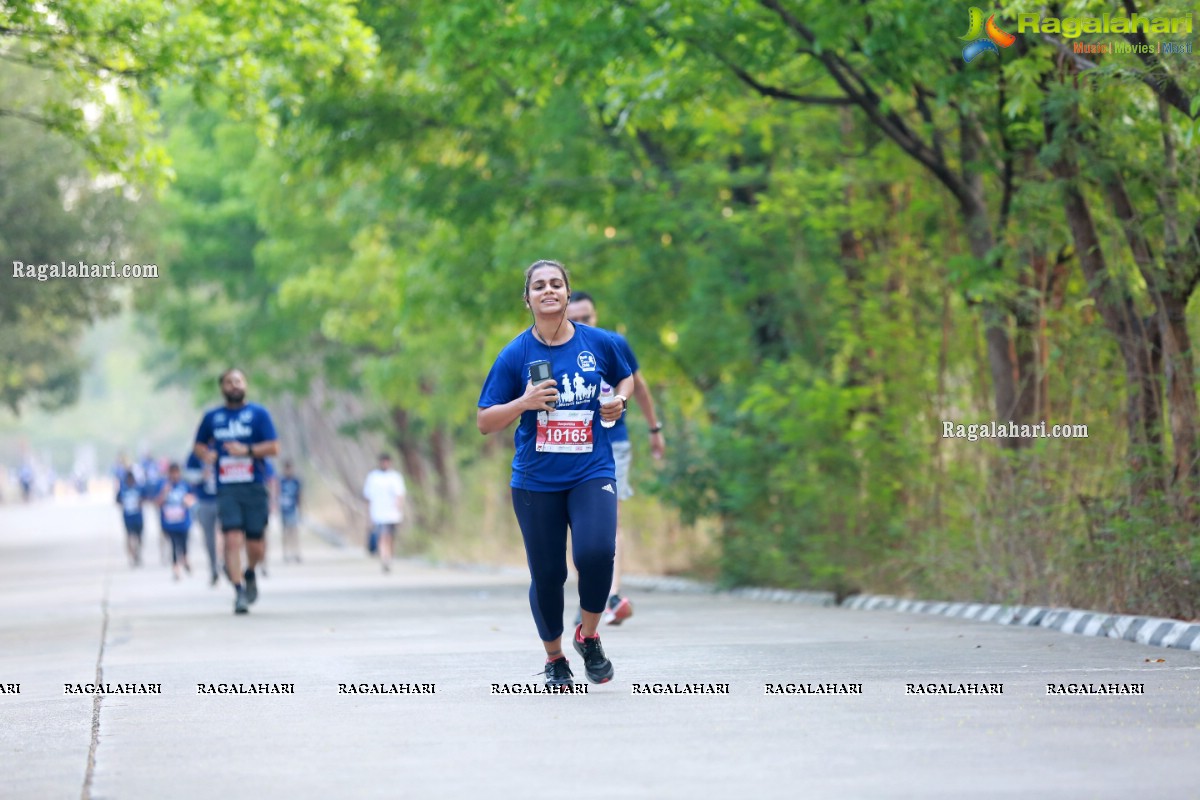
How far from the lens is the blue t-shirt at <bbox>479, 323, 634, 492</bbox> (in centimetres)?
923

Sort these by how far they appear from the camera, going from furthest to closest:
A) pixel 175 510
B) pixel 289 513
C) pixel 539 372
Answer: pixel 289 513 → pixel 175 510 → pixel 539 372

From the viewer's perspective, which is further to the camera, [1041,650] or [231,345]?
[231,345]

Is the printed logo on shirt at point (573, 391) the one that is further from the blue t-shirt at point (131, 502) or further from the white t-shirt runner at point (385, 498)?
the blue t-shirt at point (131, 502)

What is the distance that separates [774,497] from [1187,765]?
13.4m

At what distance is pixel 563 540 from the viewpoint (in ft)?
30.6

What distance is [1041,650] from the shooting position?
11.5 m

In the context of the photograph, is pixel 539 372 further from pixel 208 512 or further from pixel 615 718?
pixel 208 512

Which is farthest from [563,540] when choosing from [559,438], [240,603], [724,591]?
[724,591]

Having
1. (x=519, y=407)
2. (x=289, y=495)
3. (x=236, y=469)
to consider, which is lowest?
(x=289, y=495)

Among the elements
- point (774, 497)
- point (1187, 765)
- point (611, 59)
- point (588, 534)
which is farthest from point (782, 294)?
point (1187, 765)

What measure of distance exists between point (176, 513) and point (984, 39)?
18313 millimetres

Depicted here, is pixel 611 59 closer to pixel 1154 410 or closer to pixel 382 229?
pixel 1154 410

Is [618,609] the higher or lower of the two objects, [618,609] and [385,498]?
the lower

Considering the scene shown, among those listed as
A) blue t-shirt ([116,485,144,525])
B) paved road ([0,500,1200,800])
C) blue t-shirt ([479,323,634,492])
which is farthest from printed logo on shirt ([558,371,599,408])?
blue t-shirt ([116,485,144,525])
